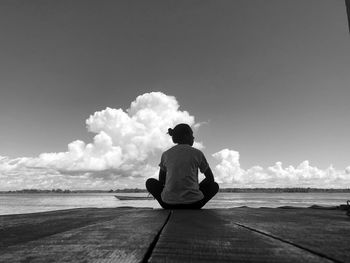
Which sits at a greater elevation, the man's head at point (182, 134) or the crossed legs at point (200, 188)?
the man's head at point (182, 134)

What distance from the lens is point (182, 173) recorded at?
4.22 m

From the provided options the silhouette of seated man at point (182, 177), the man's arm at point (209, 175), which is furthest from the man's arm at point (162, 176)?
the man's arm at point (209, 175)

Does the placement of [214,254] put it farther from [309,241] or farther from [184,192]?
[184,192]

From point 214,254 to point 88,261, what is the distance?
17.7 inches

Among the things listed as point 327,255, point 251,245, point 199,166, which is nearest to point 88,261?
point 251,245

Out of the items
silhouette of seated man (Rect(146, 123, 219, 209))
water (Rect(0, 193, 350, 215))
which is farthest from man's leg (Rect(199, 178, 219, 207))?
water (Rect(0, 193, 350, 215))

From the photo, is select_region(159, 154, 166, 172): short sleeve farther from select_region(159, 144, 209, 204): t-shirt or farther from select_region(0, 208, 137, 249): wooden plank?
select_region(0, 208, 137, 249): wooden plank

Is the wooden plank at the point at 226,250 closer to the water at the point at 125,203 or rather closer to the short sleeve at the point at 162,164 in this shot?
the short sleeve at the point at 162,164

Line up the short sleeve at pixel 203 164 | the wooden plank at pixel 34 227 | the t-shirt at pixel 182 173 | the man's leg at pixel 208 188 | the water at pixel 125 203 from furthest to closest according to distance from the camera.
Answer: the water at pixel 125 203 < the man's leg at pixel 208 188 < the short sleeve at pixel 203 164 < the t-shirt at pixel 182 173 < the wooden plank at pixel 34 227

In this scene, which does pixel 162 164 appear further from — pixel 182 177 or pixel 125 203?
pixel 125 203

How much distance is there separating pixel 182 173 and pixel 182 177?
58mm

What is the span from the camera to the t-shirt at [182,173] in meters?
4.20

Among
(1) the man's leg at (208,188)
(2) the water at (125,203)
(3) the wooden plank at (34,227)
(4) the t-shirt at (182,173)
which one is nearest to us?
(3) the wooden plank at (34,227)

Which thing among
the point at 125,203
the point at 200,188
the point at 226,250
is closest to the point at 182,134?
the point at 200,188
